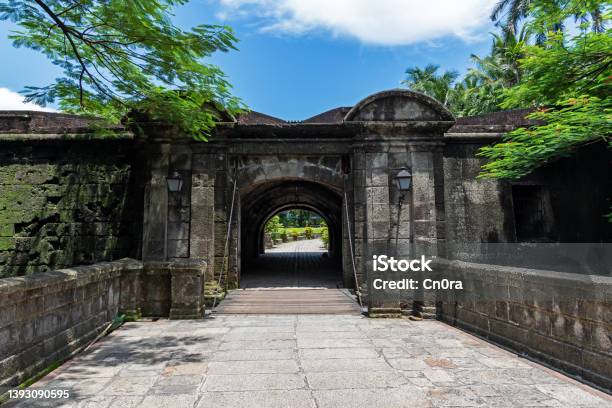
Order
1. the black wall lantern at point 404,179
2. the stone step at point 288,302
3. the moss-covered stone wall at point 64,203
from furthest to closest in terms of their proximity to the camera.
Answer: the moss-covered stone wall at point 64,203 → the black wall lantern at point 404,179 → the stone step at point 288,302

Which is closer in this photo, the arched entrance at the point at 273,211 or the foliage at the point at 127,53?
the foliage at the point at 127,53

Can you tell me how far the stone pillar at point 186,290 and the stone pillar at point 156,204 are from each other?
40.6 inches

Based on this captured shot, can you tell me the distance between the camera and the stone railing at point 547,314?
142 inches

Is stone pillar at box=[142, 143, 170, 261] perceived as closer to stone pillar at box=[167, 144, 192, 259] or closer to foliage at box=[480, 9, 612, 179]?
stone pillar at box=[167, 144, 192, 259]

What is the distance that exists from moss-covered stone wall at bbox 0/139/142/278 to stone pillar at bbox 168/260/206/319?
198 centimetres

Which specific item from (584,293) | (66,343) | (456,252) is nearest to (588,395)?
(584,293)

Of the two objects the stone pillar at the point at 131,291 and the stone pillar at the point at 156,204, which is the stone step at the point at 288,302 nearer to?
the stone pillar at the point at 131,291

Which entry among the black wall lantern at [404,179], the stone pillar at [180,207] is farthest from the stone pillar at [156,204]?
the black wall lantern at [404,179]

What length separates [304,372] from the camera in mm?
3980

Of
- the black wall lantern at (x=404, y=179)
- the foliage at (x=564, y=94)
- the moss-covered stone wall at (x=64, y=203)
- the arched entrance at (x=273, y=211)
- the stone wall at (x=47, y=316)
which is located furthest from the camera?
the arched entrance at (x=273, y=211)

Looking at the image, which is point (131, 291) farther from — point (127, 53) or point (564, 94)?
point (564, 94)

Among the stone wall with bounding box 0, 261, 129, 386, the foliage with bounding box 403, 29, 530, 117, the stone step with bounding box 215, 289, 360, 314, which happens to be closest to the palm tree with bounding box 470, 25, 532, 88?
the foliage with bounding box 403, 29, 530, 117

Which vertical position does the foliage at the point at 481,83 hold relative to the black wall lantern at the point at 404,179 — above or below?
above

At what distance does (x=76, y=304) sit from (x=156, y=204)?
295cm
